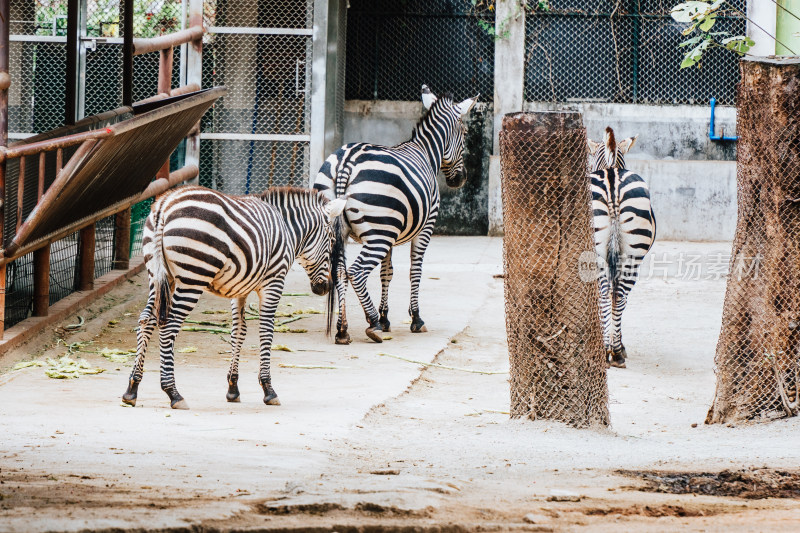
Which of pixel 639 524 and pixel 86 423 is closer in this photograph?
pixel 639 524

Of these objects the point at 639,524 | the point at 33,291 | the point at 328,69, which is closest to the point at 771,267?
the point at 639,524

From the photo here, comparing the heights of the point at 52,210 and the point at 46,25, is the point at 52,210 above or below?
below

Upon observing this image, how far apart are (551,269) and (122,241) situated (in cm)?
590

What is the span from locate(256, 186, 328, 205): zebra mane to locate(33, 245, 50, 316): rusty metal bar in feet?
6.15

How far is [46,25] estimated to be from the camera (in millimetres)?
14148

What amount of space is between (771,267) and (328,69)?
8.81m

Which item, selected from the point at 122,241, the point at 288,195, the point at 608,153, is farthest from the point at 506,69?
the point at 288,195

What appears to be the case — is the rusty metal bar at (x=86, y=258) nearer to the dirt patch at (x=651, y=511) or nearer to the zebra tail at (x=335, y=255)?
the zebra tail at (x=335, y=255)

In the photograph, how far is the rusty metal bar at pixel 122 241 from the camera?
34.2ft

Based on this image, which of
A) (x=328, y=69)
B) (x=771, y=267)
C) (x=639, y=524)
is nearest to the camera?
(x=639, y=524)

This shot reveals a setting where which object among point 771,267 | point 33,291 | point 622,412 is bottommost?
point 622,412

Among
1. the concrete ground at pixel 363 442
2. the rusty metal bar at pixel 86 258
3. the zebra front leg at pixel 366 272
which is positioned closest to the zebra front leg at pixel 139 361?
the concrete ground at pixel 363 442

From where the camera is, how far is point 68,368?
23.2 feet

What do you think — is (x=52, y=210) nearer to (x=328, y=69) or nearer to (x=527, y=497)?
(x=527, y=497)
